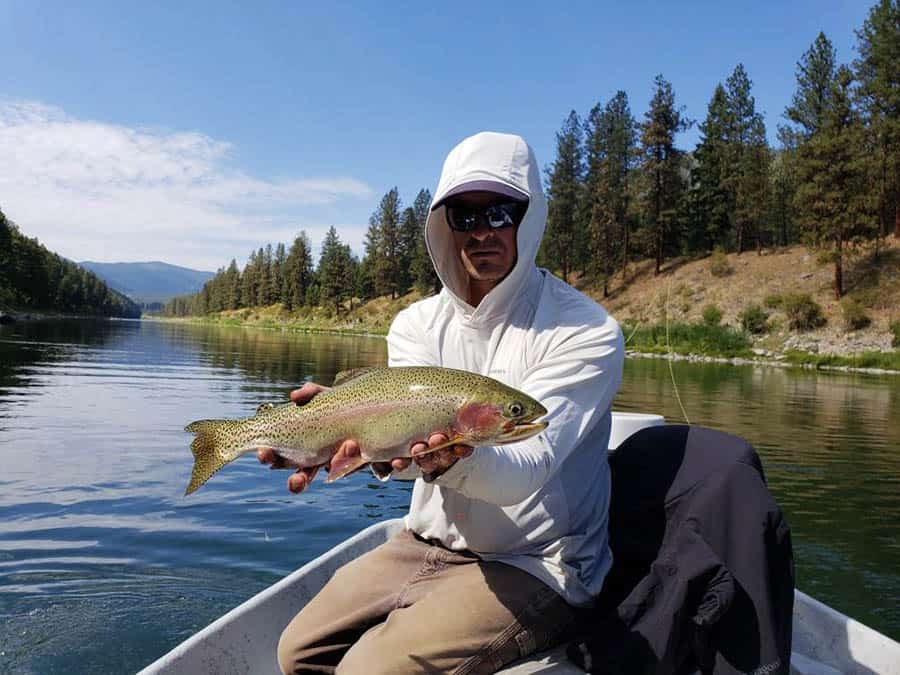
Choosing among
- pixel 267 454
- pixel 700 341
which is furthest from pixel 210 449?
pixel 700 341

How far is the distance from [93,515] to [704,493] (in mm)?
7746

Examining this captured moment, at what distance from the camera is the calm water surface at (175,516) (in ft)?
19.1

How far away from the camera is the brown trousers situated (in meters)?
2.96

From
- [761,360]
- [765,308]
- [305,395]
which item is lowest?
[761,360]

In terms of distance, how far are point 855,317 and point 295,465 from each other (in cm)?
4946

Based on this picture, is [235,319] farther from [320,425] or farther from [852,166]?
[320,425]

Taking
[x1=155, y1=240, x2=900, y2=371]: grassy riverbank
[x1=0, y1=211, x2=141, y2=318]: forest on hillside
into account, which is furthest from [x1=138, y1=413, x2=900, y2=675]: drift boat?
[x1=0, y1=211, x2=141, y2=318]: forest on hillside

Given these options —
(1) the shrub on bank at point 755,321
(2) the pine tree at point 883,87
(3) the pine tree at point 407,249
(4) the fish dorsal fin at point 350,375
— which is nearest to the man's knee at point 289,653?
(4) the fish dorsal fin at point 350,375

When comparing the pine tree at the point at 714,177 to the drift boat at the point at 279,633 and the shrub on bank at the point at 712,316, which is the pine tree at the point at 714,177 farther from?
the drift boat at the point at 279,633

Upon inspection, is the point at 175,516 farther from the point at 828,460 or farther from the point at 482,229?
the point at 828,460

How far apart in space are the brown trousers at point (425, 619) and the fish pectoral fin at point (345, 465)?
2.28 feet

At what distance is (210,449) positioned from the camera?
3.61 meters

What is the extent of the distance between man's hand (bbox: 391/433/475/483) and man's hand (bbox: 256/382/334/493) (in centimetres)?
42

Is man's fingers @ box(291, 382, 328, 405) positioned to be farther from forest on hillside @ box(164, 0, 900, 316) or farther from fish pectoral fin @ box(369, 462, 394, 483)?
forest on hillside @ box(164, 0, 900, 316)
